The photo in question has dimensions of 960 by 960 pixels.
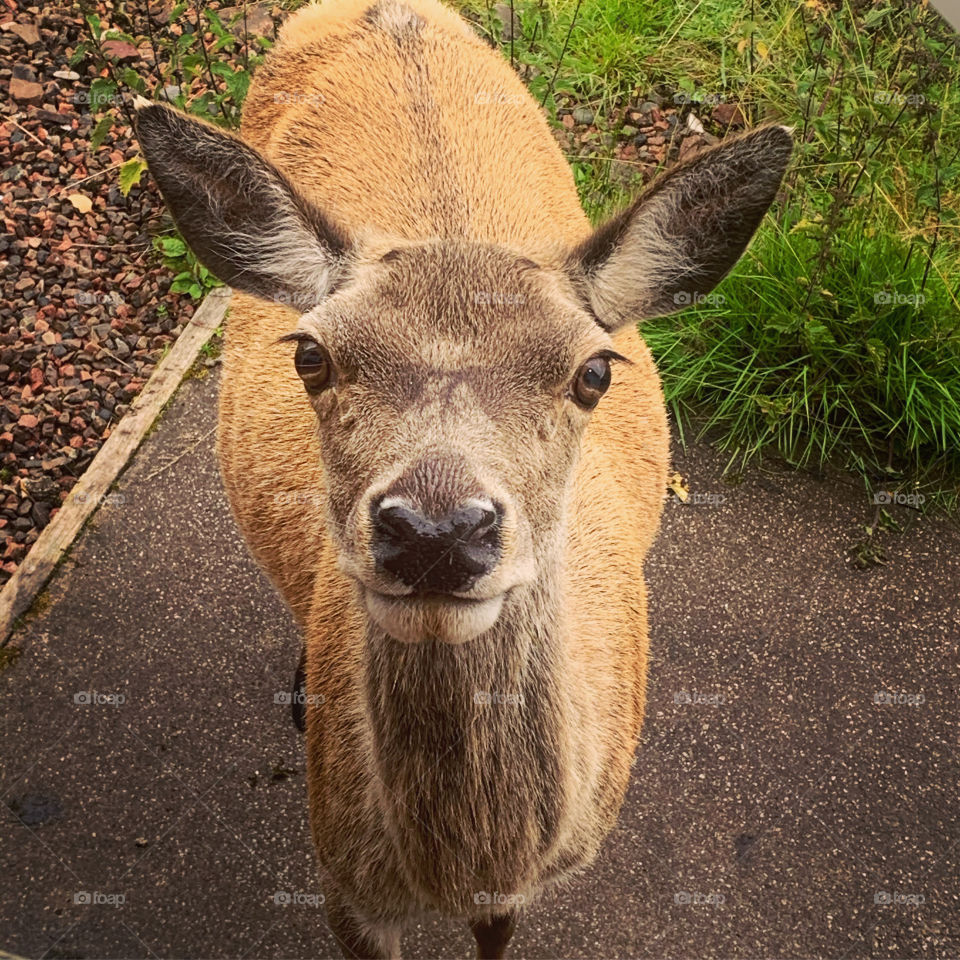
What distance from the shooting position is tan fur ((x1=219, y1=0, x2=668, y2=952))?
2.69 meters

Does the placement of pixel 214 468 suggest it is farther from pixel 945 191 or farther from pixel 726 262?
pixel 945 191

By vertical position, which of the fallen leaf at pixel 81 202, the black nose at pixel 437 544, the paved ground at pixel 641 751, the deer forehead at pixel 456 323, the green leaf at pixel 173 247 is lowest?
the paved ground at pixel 641 751

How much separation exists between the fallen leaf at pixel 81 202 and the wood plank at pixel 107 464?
1075 millimetres

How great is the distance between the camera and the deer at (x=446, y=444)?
2.29m

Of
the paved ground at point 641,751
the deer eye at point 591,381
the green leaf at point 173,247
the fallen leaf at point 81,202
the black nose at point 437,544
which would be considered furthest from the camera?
the fallen leaf at point 81,202

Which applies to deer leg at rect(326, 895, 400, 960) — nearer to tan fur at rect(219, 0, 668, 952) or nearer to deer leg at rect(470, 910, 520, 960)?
tan fur at rect(219, 0, 668, 952)

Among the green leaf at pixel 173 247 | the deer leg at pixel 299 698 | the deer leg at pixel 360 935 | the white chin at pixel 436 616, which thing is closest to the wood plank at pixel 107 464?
the green leaf at pixel 173 247

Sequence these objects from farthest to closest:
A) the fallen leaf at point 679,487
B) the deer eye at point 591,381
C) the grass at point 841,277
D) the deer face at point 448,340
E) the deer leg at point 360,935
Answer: the fallen leaf at point 679,487, the grass at point 841,277, the deer leg at point 360,935, the deer eye at point 591,381, the deer face at point 448,340

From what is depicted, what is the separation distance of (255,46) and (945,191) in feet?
13.6

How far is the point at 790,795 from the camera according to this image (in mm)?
4316

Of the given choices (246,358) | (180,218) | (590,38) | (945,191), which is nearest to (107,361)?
(246,358)

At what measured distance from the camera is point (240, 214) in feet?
9.34

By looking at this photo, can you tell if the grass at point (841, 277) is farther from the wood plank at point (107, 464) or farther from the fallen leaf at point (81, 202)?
the fallen leaf at point (81, 202)

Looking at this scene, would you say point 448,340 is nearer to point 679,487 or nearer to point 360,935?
point 360,935
